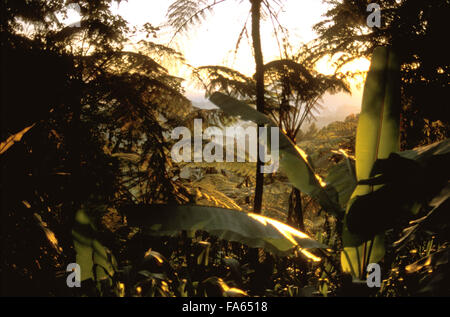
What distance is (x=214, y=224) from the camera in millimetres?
1721

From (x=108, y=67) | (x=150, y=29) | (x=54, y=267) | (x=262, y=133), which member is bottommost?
(x=54, y=267)

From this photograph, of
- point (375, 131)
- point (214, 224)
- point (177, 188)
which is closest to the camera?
point (214, 224)

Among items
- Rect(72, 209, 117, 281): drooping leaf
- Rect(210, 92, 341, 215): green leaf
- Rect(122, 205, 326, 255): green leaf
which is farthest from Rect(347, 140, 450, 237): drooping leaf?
Rect(72, 209, 117, 281): drooping leaf

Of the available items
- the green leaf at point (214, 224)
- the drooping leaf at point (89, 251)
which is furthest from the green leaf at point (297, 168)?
the drooping leaf at point (89, 251)

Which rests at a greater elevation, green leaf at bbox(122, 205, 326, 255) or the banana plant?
the banana plant

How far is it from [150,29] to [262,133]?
8.29 ft

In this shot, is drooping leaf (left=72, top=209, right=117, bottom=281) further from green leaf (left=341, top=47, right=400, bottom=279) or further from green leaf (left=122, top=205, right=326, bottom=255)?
green leaf (left=341, top=47, right=400, bottom=279)

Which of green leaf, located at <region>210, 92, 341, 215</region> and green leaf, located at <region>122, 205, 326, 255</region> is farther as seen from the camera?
green leaf, located at <region>210, 92, 341, 215</region>

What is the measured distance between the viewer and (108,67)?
3.62 meters

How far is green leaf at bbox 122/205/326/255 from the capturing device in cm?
166

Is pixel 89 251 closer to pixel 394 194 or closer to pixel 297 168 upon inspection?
pixel 297 168

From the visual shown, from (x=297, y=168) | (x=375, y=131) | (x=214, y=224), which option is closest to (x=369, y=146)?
(x=375, y=131)
